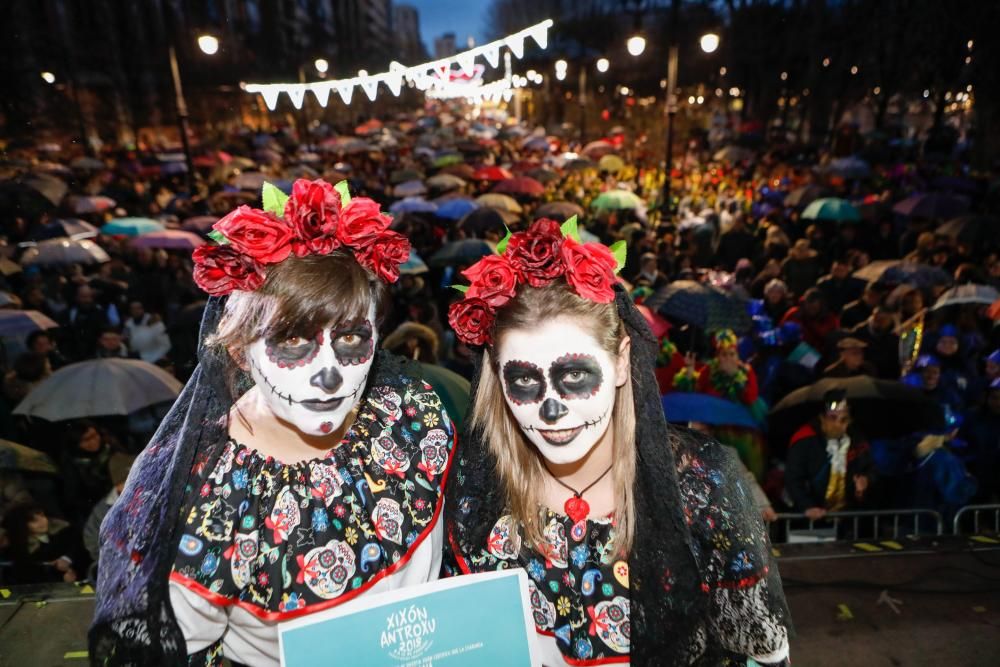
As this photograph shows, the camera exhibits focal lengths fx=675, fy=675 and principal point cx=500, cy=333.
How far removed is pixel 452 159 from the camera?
21.7 meters

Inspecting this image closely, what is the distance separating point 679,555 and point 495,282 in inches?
39.8

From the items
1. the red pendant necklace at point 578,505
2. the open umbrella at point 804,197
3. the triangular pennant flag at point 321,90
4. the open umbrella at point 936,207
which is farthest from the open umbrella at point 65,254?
the open umbrella at point 936,207

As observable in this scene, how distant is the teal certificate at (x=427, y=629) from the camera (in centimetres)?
177

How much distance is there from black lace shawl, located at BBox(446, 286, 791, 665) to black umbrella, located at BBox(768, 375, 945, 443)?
8.85 feet

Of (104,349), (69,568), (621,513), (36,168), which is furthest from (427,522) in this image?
(36,168)

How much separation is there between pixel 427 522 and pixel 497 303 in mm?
802

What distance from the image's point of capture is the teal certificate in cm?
177

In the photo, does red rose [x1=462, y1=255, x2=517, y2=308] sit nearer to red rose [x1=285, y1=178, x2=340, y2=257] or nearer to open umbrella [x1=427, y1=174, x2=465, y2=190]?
red rose [x1=285, y1=178, x2=340, y2=257]

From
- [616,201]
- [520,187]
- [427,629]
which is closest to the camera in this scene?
[427,629]

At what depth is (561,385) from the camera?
2.07 m

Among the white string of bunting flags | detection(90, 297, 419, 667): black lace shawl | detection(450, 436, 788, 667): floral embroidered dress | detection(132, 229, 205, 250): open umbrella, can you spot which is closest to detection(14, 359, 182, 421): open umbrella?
the white string of bunting flags

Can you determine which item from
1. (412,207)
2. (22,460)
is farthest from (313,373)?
(412,207)

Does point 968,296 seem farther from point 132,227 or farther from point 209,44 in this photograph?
point 132,227

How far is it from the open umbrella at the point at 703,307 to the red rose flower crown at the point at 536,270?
3928 mm
